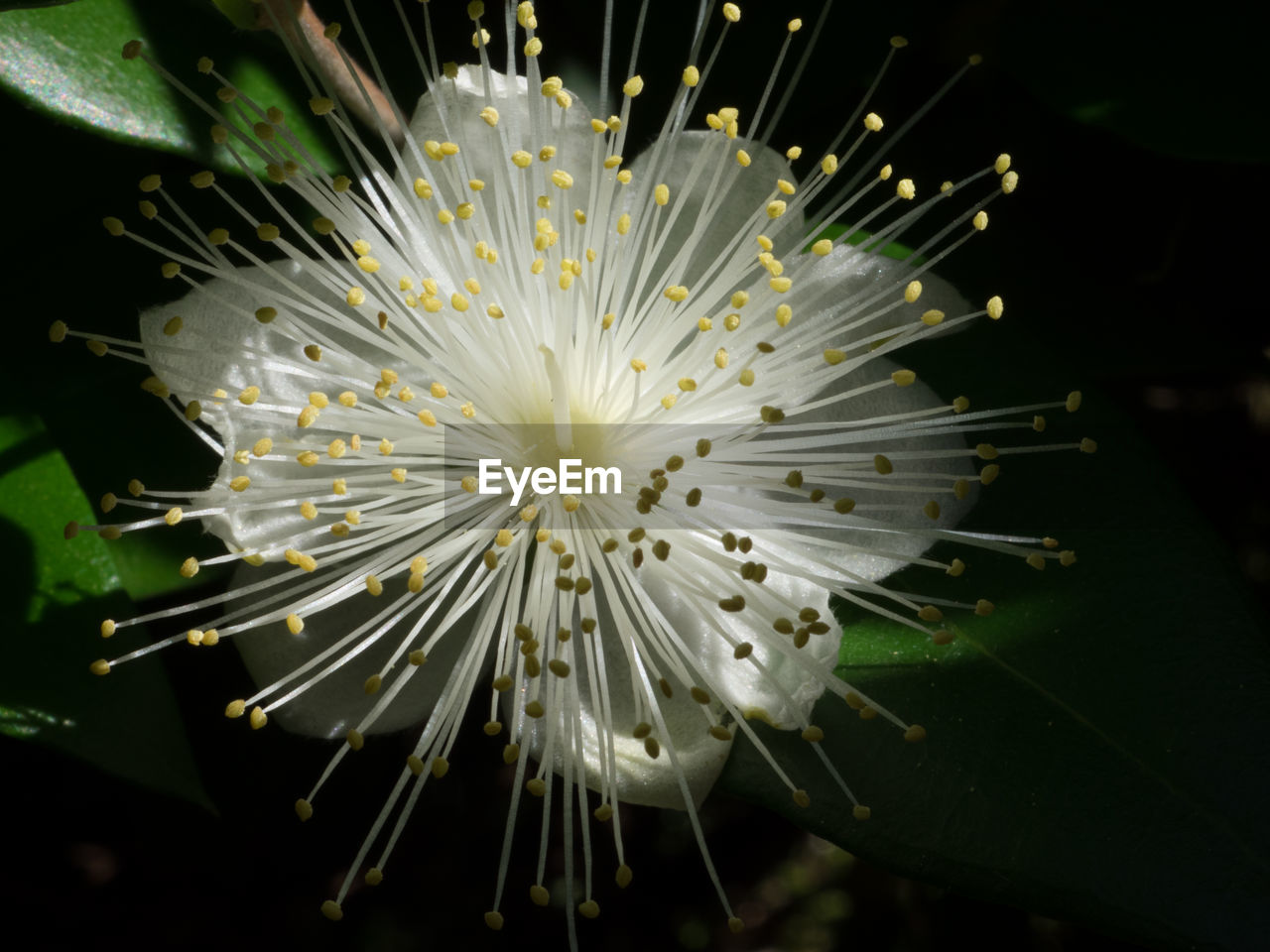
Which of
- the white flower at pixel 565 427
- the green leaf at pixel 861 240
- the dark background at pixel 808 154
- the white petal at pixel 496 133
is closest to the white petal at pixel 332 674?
the white flower at pixel 565 427

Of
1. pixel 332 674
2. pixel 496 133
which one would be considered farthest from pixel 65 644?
pixel 496 133

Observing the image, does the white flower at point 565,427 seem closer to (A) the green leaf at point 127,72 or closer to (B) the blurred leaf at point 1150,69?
(A) the green leaf at point 127,72

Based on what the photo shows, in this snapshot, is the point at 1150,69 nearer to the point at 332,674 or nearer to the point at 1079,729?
the point at 1079,729

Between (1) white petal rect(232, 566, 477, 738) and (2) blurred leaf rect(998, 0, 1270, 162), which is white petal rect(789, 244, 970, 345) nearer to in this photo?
(2) blurred leaf rect(998, 0, 1270, 162)

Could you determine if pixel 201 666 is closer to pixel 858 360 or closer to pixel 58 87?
pixel 58 87

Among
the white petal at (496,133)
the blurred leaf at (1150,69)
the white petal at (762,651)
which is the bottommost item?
the white petal at (762,651)

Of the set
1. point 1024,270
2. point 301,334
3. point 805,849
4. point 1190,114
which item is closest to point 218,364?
point 301,334
